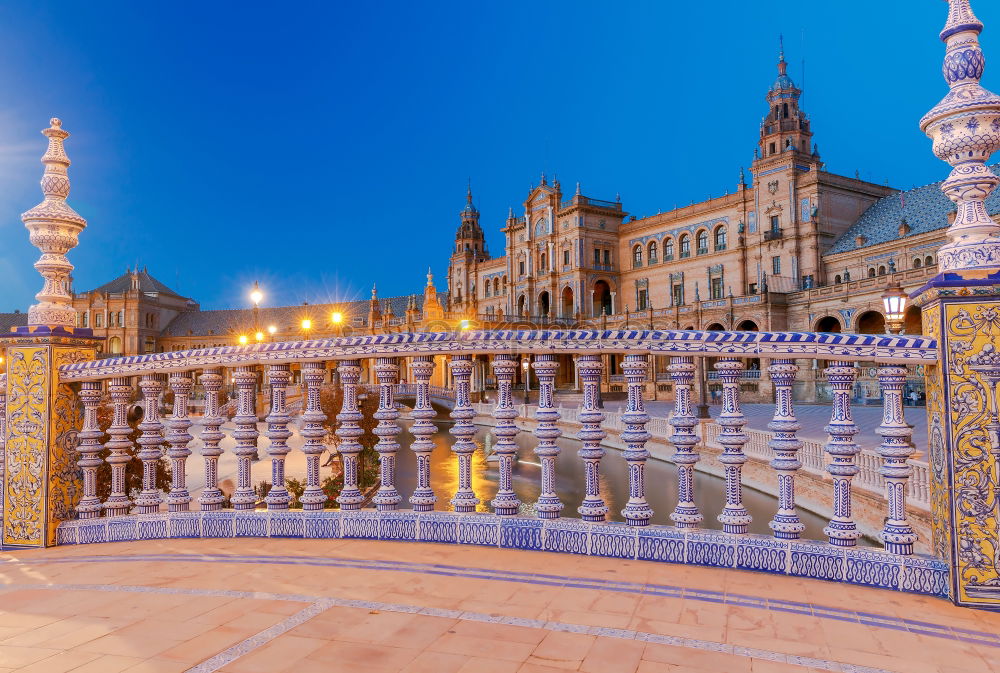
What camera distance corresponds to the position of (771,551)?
12.2 feet

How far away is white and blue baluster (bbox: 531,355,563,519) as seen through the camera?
402 cm

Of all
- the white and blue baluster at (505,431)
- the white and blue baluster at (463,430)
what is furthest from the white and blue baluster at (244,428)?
the white and blue baluster at (505,431)

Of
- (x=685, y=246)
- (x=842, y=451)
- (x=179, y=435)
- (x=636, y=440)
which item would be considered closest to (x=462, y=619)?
(x=636, y=440)

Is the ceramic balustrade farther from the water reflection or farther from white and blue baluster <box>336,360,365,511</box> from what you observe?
the water reflection

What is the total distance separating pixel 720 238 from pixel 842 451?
1920 inches

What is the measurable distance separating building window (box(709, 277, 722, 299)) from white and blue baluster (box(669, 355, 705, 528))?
4697 centimetres

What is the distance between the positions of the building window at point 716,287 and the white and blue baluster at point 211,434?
47.4 metres

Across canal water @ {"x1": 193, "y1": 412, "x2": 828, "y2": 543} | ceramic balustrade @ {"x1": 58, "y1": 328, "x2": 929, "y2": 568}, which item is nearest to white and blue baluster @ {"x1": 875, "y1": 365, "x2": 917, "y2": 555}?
ceramic balustrade @ {"x1": 58, "y1": 328, "x2": 929, "y2": 568}

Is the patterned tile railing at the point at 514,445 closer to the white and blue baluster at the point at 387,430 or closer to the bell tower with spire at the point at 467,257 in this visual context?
the white and blue baluster at the point at 387,430

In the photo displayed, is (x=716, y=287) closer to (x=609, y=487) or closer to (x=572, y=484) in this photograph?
(x=572, y=484)

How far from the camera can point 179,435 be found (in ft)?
15.3

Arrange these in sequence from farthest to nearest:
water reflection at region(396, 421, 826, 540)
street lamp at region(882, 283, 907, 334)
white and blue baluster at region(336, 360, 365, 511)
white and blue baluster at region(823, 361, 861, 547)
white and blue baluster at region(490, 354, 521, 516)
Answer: water reflection at region(396, 421, 826, 540)
street lamp at region(882, 283, 907, 334)
white and blue baluster at region(336, 360, 365, 511)
white and blue baluster at region(490, 354, 521, 516)
white and blue baluster at region(823, 361, 861, 547)

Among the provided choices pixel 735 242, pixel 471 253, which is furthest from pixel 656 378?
pixel 471 253

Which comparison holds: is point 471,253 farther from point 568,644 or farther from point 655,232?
point 568,644
